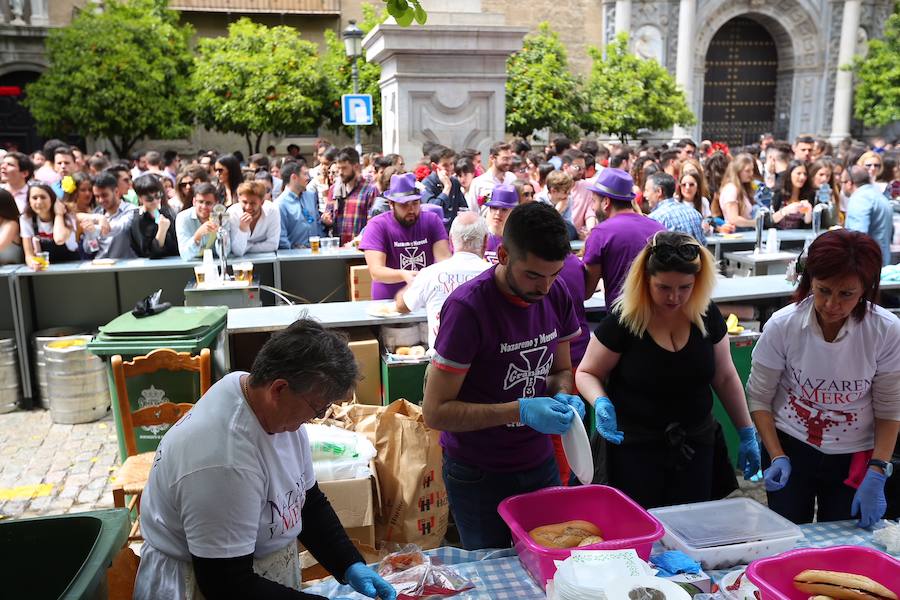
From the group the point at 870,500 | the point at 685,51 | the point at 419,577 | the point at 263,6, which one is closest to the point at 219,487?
the point at 419,577

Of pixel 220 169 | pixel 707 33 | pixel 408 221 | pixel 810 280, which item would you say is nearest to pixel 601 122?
pixel 707 33

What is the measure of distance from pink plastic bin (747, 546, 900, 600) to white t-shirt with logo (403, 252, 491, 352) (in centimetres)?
274

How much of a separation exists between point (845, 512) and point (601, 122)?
58.6 ft

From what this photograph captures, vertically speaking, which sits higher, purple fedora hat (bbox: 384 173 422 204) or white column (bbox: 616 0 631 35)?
white column (bbox: 616 0 631 35)

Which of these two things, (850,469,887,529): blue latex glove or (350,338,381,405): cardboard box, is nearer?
(850,469,887,529): blue latex glove

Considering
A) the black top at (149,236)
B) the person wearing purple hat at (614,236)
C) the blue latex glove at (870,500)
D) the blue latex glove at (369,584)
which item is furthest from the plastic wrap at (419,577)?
the black top at (149,236)

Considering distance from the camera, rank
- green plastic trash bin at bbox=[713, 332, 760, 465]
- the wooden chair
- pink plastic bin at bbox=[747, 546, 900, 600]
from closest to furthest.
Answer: pink plastic bin at bbox=[747, 546, 900, 600]
the wooden chair
green plastic trash bin at bbox=[713, 332, 760, 465]

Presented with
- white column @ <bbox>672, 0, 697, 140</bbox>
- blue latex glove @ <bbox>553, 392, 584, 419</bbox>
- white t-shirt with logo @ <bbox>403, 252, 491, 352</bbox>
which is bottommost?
blue latex glove @ <bbox>553, 392, 584, 419</bbox>

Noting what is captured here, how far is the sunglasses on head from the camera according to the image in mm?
3146

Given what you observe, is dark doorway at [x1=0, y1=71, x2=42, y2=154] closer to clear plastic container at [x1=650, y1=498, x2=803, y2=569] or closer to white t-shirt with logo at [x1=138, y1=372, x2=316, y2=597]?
white t-shirt with logo at [x1=138, y1=372, x2=316, y2=597]

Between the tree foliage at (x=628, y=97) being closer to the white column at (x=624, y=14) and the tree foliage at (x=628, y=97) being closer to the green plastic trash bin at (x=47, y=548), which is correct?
the white column at (x=624, y=14)

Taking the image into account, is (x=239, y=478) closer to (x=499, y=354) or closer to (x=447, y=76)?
(x=499, y=354)

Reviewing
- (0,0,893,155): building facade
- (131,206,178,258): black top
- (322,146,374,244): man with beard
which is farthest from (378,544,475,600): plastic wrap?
(0,0,893,155): building facade

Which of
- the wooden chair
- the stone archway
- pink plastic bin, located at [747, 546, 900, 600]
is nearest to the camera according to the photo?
pink plastic bin, located at [747, 546, 900, 600]
